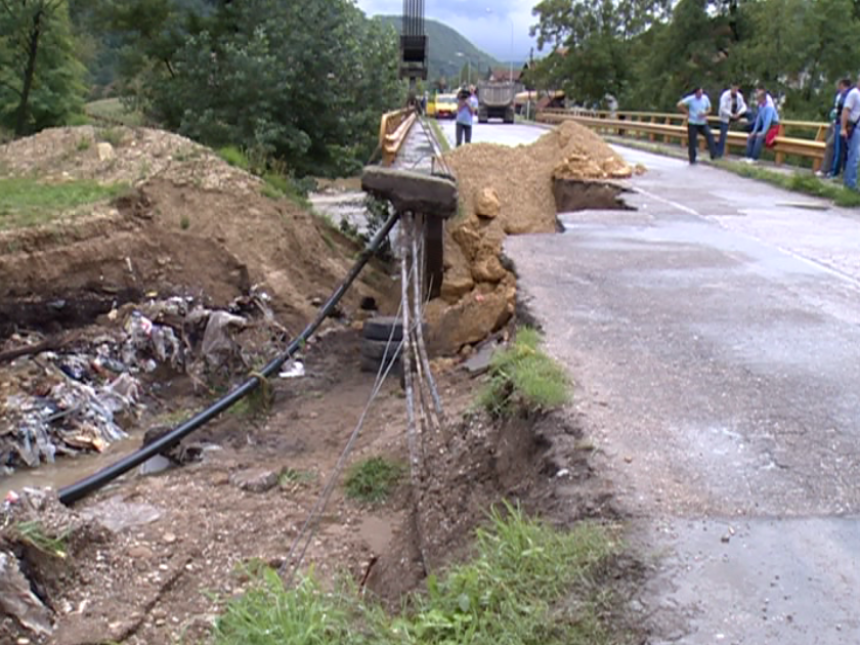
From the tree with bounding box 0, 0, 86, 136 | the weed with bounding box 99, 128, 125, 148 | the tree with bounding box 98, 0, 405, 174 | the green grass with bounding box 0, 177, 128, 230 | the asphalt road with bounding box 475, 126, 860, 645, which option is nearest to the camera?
the asphalt road with bounding box 475, 126, 860, 645

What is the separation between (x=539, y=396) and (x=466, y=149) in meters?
10.2

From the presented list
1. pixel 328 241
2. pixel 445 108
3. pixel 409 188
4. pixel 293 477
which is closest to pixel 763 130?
pixel 328 241

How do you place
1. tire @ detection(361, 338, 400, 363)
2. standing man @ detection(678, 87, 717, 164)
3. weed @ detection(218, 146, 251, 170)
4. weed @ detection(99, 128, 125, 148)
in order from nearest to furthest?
tire @ detection(361, 338, 400, 363), weed @ detection(99, 128, 125, 148), weed @ detection(218, 146, 251, 170), standing man @ detection(678, 87, 717, 164)

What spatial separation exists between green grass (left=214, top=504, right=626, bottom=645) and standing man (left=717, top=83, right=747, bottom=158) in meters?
19.5

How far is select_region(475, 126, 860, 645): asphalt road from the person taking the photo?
140 inches

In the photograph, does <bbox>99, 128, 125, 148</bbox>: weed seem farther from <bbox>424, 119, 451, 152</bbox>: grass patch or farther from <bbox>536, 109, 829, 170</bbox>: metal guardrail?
<bbox>536, 109, 829, 170</bbox>: metal guardrail

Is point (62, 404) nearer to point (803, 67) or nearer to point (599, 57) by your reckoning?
point (803, 67)

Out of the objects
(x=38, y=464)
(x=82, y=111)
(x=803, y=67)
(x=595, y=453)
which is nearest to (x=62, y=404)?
Answer: (x=38, y=464)

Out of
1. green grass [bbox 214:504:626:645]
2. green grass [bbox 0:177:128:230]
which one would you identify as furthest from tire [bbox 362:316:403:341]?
green grass [bbox 214:504:626:645]

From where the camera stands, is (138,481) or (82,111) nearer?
(138,481)

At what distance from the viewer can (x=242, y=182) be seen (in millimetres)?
16234

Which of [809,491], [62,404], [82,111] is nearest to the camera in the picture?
[809,491]

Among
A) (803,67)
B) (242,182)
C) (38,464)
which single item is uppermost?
(803,67)

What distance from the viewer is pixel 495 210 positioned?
13.1m
